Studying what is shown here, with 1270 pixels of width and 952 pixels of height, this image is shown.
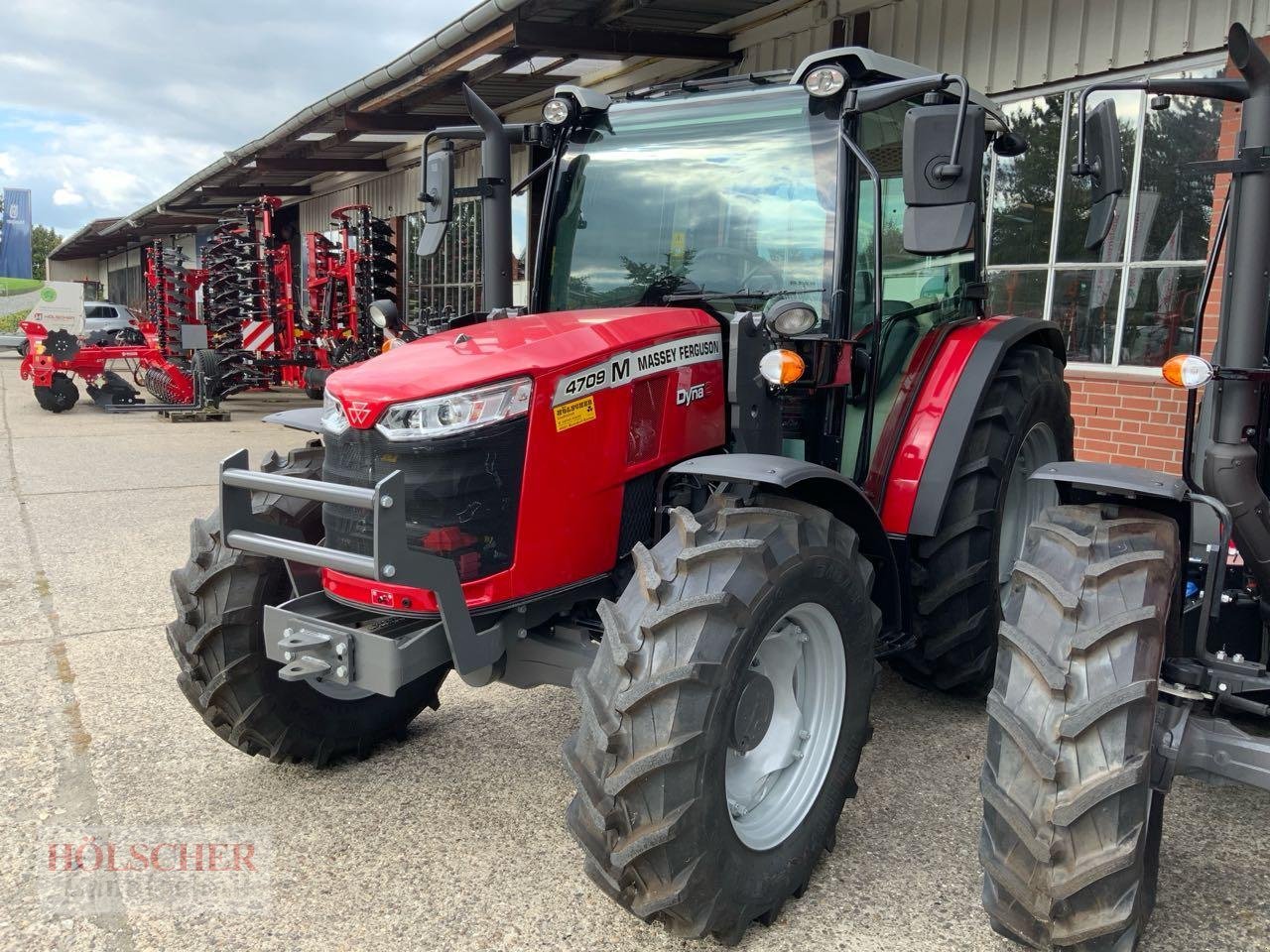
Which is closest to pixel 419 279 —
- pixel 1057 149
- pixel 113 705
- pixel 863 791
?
pixel 1057 149

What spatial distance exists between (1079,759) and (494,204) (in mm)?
2722

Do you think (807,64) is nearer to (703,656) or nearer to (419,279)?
(703,656)

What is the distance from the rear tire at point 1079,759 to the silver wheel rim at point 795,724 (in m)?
0.54

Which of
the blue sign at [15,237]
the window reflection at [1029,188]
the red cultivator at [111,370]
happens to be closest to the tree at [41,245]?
the blue sign at [15,237]

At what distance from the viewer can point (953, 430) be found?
354cm

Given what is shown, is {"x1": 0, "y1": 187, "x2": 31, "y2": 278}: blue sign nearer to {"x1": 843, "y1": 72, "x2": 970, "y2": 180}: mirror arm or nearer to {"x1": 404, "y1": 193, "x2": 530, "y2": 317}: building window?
{"x1": 404, "y1": 193, "x2": 530, "y2": 317}: building window

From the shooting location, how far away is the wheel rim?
4.25m

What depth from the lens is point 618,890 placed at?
7.74ft

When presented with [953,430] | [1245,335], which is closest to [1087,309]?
[953,430]

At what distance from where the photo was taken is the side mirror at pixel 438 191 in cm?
362

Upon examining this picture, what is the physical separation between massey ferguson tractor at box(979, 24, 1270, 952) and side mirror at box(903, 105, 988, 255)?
37cm

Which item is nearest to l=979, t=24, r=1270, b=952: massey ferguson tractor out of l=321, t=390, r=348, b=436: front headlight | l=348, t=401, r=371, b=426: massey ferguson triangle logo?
l=348, t=401, r=371, b=426: massey ferguson triangle logo

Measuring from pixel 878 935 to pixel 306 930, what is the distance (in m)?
1.47

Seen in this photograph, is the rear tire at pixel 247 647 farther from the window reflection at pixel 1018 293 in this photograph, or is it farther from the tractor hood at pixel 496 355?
the window reflection at pixel 1018 293
